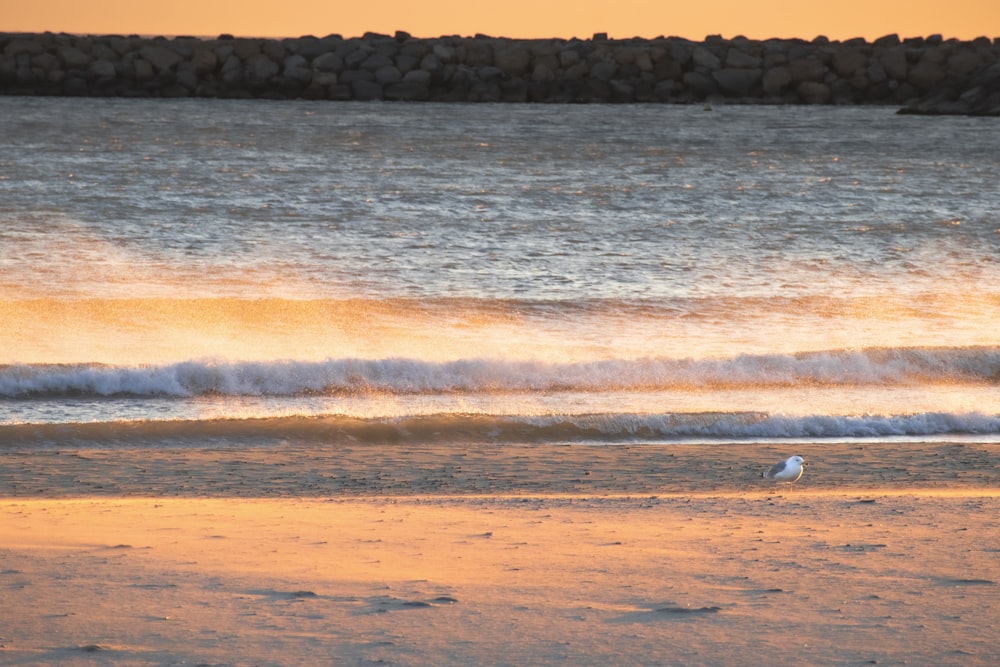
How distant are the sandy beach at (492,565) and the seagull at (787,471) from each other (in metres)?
0.07

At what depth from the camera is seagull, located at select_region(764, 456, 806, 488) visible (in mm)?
6316

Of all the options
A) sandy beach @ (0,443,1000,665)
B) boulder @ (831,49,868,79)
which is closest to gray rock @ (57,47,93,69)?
boulder @ (831,49,868,79)

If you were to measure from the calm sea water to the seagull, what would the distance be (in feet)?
4.91

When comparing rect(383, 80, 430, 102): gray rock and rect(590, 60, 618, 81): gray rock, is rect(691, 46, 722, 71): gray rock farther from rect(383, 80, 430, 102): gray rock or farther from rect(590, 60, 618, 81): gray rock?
rect(383, 80, 430, 102): gray rock

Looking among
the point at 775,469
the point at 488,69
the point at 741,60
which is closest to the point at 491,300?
the point at 775,469

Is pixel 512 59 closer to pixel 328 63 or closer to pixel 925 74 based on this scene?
pixel 328 63

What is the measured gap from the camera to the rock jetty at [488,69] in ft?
188

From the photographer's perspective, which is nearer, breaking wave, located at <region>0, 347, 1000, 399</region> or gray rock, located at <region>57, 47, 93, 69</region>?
breaking wave, located at <region>0, 347, 1000, 399</region>

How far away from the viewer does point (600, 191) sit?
26609mm

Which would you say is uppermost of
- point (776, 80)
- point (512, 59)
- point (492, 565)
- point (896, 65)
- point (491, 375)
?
point (896, 65)

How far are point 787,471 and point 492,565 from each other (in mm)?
2186

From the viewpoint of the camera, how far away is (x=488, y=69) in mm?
58094

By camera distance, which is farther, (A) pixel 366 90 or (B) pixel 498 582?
(A) pixel 366 90

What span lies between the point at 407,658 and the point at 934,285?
12.3 meters
